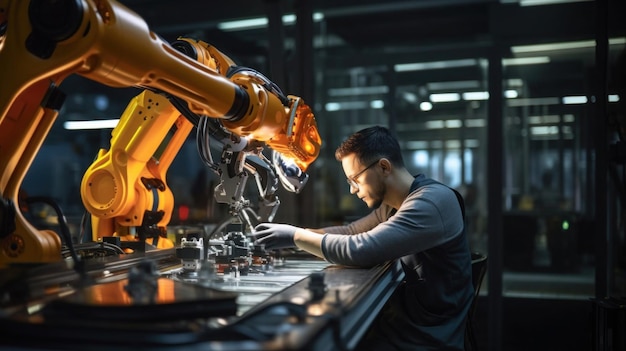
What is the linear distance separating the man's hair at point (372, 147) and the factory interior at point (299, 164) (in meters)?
0.33

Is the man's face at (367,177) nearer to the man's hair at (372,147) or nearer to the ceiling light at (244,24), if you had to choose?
the man's hair at (372,147)

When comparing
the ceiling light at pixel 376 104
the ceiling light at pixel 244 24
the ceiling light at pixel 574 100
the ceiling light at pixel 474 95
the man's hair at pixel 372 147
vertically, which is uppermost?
the ceiling light at pixel 244 24

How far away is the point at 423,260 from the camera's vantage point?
232 centimetres

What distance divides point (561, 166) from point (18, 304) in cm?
612

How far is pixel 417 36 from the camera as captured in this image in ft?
22.0

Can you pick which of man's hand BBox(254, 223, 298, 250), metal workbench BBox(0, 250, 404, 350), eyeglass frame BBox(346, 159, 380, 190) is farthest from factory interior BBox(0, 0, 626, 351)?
eyeglass frame BBox(346, 159, 380, 190)

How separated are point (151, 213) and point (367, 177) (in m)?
1.05

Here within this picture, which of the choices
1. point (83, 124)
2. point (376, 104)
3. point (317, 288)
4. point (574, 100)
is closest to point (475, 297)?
point (317, 288)

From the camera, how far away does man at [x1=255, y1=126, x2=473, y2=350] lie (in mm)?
2143

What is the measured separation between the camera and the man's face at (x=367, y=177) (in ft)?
8.16

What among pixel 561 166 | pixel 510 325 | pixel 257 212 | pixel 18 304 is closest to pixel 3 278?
pixel 18 304

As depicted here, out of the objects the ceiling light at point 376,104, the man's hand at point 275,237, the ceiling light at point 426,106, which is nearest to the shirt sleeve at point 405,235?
the man's hand at point 275,237

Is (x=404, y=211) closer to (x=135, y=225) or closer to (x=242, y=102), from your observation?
(x=242, y=102)

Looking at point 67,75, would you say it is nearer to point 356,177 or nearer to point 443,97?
point 356,177
